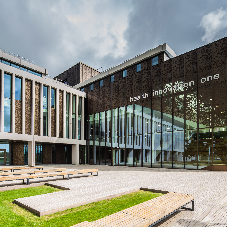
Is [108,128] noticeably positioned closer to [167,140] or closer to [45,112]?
[45,112]

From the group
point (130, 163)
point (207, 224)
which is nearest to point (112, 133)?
point (130, 163)

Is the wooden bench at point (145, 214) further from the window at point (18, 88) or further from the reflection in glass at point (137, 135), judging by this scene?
the window at point (18, 88)

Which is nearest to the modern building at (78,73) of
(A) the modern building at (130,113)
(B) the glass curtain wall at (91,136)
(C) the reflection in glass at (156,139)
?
(A) the modern building at (130,113)

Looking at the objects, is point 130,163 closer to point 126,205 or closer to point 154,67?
point 154,67

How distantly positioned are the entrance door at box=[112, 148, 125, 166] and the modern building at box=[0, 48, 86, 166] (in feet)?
19.5

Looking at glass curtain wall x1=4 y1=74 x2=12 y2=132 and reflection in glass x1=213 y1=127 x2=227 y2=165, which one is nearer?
reflection in glass x1=213 y1=127 x2=227 y2=165

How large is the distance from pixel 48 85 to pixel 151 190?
20.5 meters

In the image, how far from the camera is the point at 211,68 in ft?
54.4

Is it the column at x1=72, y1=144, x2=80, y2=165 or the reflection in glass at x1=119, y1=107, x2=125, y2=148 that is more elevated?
the reflection in glass at x1=119, y1=107, x2=125, y2=148

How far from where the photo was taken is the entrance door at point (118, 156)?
75.2ft

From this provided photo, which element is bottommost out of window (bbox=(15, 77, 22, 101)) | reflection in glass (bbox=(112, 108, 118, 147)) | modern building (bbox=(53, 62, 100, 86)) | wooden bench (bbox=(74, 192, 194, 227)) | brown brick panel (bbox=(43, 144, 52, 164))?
brown brick panel (bbox=(43, 144, 52, 164))

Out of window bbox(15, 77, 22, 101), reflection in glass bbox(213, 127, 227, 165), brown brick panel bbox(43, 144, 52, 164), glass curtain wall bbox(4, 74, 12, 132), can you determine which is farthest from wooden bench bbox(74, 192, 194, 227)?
brown brick panel bbox(43, 144, 52, 164)

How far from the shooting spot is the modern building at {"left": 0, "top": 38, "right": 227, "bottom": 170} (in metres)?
16.6

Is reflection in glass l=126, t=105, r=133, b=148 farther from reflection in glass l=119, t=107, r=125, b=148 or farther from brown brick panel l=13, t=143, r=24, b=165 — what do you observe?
brown brick panel l=13, t=143, r=24, b=165
